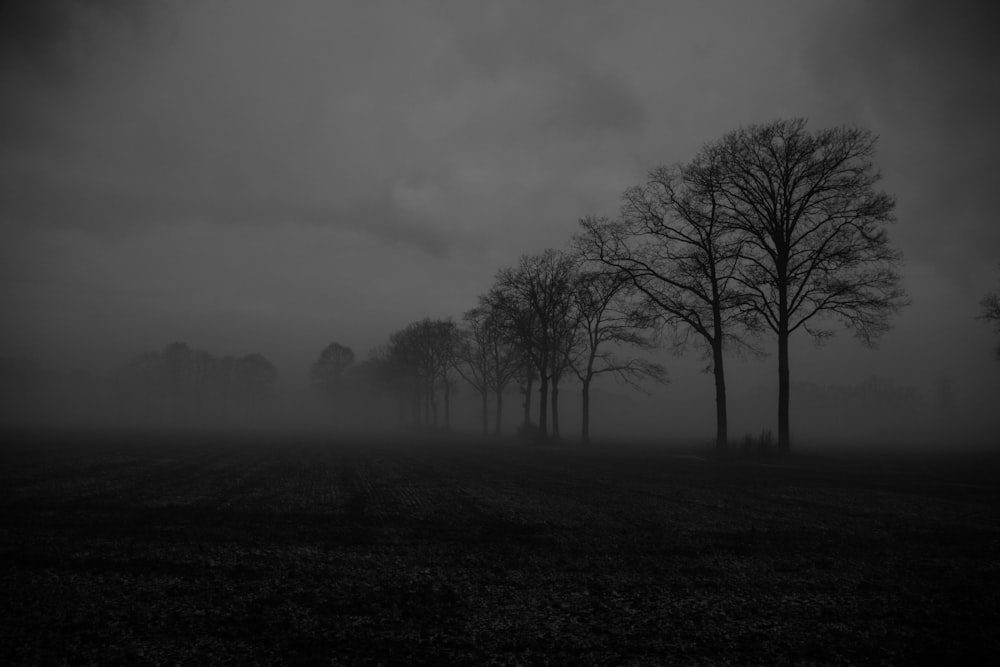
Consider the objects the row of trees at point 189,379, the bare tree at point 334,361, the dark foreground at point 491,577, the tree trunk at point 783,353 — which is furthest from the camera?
the row of trees at point 189,379

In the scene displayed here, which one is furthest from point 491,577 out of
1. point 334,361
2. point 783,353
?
point 334,361

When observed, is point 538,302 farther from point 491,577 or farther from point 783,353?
point 491,577

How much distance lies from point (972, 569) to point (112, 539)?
1192cm

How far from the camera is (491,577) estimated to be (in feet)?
19.2

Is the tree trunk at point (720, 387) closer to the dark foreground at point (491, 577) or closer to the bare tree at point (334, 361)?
the dark foreground at point (491, 577)

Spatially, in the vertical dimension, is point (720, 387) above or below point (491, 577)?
above

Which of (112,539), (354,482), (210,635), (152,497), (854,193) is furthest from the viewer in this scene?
(854,193)

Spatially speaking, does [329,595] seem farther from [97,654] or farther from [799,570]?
[799,570]

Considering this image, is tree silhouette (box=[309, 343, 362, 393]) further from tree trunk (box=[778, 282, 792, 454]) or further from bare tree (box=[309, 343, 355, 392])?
tree trunk (box=[778, 282, 792, 454])

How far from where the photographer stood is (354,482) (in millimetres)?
14867

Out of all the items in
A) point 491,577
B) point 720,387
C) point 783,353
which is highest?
point 783,353

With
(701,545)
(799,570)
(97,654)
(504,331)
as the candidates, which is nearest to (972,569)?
(799,570)

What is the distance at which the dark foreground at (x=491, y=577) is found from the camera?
3.97m

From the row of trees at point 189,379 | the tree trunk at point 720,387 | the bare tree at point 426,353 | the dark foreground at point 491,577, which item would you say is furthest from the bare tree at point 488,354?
the row of trees at point 189,379
